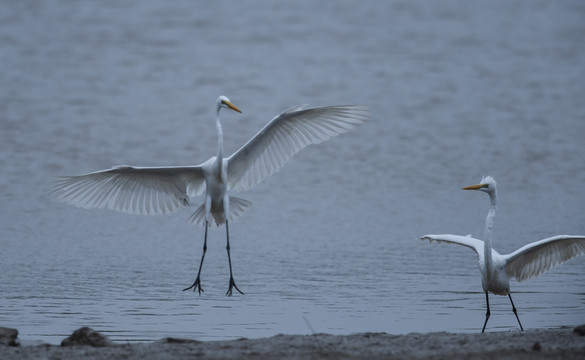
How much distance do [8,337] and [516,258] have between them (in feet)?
14.7

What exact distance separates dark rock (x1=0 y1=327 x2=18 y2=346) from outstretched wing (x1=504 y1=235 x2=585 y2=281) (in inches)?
172

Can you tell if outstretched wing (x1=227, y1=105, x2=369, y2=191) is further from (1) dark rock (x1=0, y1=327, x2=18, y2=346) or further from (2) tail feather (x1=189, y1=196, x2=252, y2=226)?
(1) dark rock (x1=0, y1=327, x2=18, y2=346)

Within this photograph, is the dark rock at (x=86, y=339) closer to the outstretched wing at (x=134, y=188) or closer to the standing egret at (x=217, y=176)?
the standing egret at (x=217, y=176)

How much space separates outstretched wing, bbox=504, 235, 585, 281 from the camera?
861 cm

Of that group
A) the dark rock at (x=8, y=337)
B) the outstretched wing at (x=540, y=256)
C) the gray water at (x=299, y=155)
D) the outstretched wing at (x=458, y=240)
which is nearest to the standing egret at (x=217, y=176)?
the gray water at (x=299, y=155)

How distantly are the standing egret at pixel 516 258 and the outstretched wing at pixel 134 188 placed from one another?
2.57 meters

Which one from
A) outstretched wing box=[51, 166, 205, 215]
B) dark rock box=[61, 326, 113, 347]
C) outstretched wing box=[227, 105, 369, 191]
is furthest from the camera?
outstretched wing box=[51, 166, 205, 215]

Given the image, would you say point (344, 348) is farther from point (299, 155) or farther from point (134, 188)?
point (299, 155)

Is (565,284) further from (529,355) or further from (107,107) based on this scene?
(107,107)

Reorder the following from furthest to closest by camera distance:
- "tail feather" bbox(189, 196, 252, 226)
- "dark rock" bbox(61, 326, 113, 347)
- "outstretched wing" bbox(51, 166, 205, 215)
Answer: "tail feather" bbox(189, 196, 252, 226) < "outstretched wing" bbox(51, 166, 205, 215) < "dark rock" bbox(61, 326, 113, 347)

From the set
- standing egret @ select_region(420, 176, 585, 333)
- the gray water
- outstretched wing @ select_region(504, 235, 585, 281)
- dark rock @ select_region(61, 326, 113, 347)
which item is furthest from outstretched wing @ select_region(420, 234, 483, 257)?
dark rock @ select_region(61, 326, 113, 347)

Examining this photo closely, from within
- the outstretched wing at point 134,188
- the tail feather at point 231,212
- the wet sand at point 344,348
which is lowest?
the wet sand at point 344,348

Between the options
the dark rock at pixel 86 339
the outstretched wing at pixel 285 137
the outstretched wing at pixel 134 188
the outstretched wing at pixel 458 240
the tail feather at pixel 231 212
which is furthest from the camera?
the tail feather at pixel 231 212

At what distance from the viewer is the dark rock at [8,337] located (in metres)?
6.76
